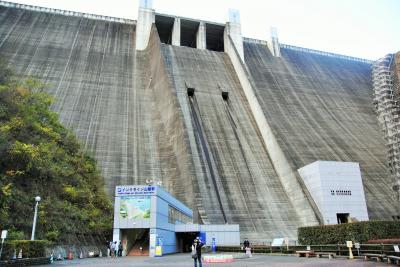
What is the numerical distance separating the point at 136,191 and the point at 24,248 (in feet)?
22.9

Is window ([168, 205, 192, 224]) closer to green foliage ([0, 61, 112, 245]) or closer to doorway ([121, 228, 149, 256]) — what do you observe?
doorway ([121, 228, 149, 256])

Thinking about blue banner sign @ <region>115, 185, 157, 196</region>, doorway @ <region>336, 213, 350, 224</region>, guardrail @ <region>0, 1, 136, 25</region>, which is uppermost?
guardrail @ <region>0, 1, 136, 25</region>

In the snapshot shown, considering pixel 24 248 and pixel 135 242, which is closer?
pixel 24 248

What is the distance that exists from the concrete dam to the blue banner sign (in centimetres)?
572

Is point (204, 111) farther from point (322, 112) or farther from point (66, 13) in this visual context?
point (66, 13)

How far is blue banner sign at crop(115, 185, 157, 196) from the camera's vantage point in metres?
20.6

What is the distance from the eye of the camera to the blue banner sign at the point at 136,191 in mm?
20609

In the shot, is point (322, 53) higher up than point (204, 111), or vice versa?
point (322, 53)

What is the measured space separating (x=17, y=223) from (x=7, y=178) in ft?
8.56

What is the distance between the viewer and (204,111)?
35812 mm

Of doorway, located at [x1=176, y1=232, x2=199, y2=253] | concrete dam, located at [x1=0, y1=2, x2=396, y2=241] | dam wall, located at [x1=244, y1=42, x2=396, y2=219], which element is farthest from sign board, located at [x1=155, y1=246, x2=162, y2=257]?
dam wall, located at [x1=244, y1=42, x2=396, y2=219]

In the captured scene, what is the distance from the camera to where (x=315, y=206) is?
28219mm

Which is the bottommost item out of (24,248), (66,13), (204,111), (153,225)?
(24,248)

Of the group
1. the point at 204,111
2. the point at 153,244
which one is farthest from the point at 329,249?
the point at 204,111
